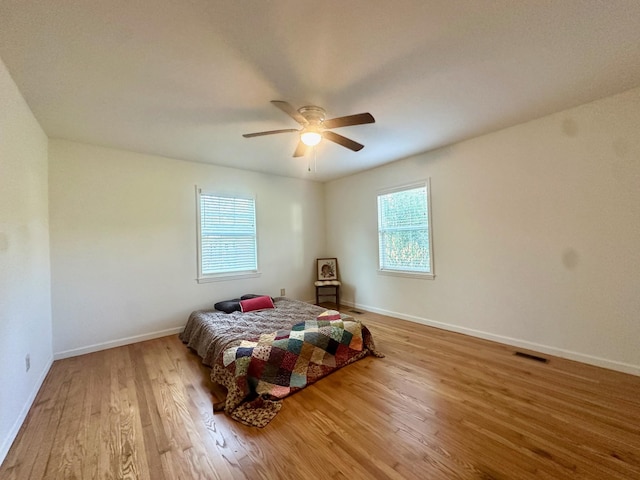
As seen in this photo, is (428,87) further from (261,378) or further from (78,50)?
(261,378)

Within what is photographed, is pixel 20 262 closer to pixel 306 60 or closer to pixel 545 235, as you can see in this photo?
pixel 306 60

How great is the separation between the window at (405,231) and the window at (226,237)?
225 centimetres

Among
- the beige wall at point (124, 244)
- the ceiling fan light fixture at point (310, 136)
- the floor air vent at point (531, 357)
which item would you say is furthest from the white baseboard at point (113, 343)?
the floor air vent at point (531, 357)

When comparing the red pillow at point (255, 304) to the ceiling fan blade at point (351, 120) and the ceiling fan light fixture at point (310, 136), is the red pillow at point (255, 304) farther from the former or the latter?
the ceiling fan blade at point (351, 120)

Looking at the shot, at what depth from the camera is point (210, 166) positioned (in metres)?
4.24

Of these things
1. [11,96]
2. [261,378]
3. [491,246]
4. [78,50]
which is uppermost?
[78,50]

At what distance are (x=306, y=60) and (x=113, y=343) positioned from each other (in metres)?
3.91

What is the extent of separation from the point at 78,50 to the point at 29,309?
2146mm

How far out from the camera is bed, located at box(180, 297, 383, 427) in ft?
7.17

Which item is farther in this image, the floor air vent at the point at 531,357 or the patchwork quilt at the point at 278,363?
the floor air vent at the point at 531,357

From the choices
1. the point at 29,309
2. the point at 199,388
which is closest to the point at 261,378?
the point at 199,388

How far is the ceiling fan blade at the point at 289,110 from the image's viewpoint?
Result: 205 cm

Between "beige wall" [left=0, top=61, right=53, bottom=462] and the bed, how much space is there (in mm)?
1312

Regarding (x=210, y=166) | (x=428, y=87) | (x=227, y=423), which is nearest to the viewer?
(x=227, y=423)
